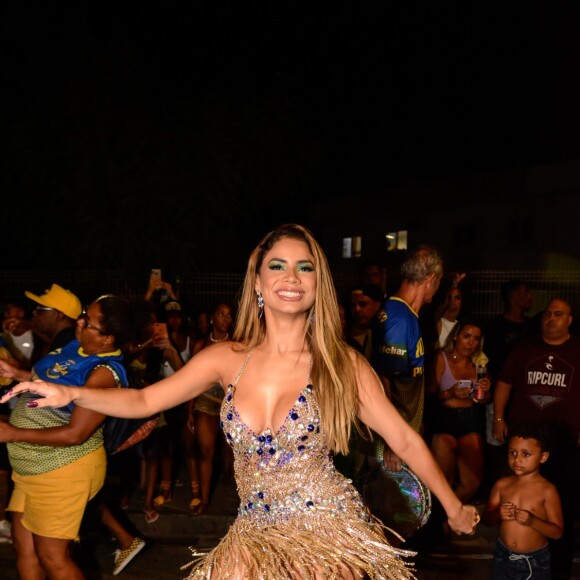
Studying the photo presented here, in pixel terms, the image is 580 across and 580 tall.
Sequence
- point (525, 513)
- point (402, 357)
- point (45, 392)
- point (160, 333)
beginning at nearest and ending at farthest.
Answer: point (45, 392), point (525, 513), point (402, 357), point (160, 333)

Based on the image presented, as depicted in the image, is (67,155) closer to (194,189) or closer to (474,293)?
(194,189)

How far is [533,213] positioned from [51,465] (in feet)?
72.7

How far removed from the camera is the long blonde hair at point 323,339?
8.20ft

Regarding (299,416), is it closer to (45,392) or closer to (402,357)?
(45,392)

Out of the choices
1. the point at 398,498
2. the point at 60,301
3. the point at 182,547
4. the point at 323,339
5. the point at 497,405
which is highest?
the point at 60,301

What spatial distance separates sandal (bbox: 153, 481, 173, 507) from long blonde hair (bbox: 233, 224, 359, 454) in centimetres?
349

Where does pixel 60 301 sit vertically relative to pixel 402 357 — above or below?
above

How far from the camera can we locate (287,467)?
2469mm

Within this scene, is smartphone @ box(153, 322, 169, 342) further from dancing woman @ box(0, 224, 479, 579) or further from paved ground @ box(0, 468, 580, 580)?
dancing woman @ box(0, 224, 479, 579)

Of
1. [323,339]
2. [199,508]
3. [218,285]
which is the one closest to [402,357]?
[323,339]

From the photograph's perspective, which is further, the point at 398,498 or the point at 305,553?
the point at 398,498

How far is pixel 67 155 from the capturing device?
46.0 feet

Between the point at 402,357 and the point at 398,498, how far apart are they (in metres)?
0.97

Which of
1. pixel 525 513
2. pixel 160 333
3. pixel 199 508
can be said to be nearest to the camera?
pixel 525 513
